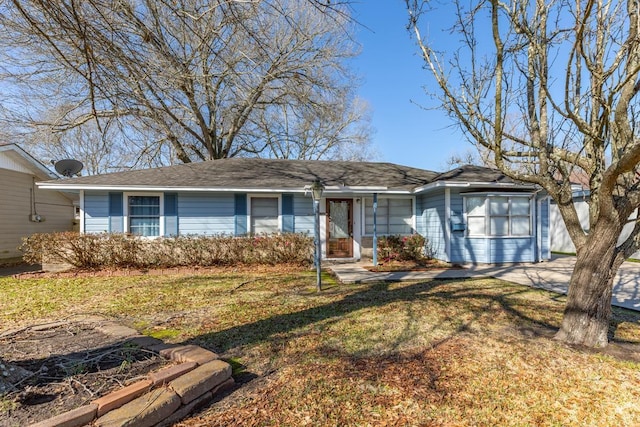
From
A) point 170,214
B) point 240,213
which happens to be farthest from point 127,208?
point 240,213

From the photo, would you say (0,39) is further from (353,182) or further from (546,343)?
(546,343)

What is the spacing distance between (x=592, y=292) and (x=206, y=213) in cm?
921

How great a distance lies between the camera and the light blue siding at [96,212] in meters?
9.33

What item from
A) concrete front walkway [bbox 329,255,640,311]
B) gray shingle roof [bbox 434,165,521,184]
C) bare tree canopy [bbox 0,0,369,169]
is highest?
bare tree canopy [bbox 0,0,369,169]

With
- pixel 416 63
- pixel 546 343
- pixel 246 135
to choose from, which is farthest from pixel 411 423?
pixel 246 135

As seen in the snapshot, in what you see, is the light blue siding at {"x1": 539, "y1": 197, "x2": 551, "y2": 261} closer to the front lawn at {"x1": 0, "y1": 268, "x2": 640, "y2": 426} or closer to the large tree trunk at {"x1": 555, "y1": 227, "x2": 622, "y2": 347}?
the front lawn at {"x1": 0, "y1": 268, "x2": 640, "y2": 426}

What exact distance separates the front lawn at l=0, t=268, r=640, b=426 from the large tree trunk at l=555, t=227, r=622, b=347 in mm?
236

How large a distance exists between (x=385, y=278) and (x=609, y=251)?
472cm

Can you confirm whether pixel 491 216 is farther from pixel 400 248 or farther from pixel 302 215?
pixel 302 215

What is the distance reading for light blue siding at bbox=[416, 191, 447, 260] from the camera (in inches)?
400

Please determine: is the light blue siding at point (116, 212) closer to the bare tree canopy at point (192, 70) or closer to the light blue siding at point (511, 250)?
the bare tree canopy at point (192, 70)

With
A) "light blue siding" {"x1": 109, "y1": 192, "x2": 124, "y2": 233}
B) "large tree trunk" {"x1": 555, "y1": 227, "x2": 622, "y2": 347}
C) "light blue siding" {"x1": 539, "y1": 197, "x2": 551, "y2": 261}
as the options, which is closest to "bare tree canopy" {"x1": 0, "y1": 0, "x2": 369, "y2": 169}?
"light blue siding" {"x1": 109, "y1": 192, "x2": 124, "y2": 233}

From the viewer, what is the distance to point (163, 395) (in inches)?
93.7

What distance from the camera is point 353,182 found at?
437 inches
